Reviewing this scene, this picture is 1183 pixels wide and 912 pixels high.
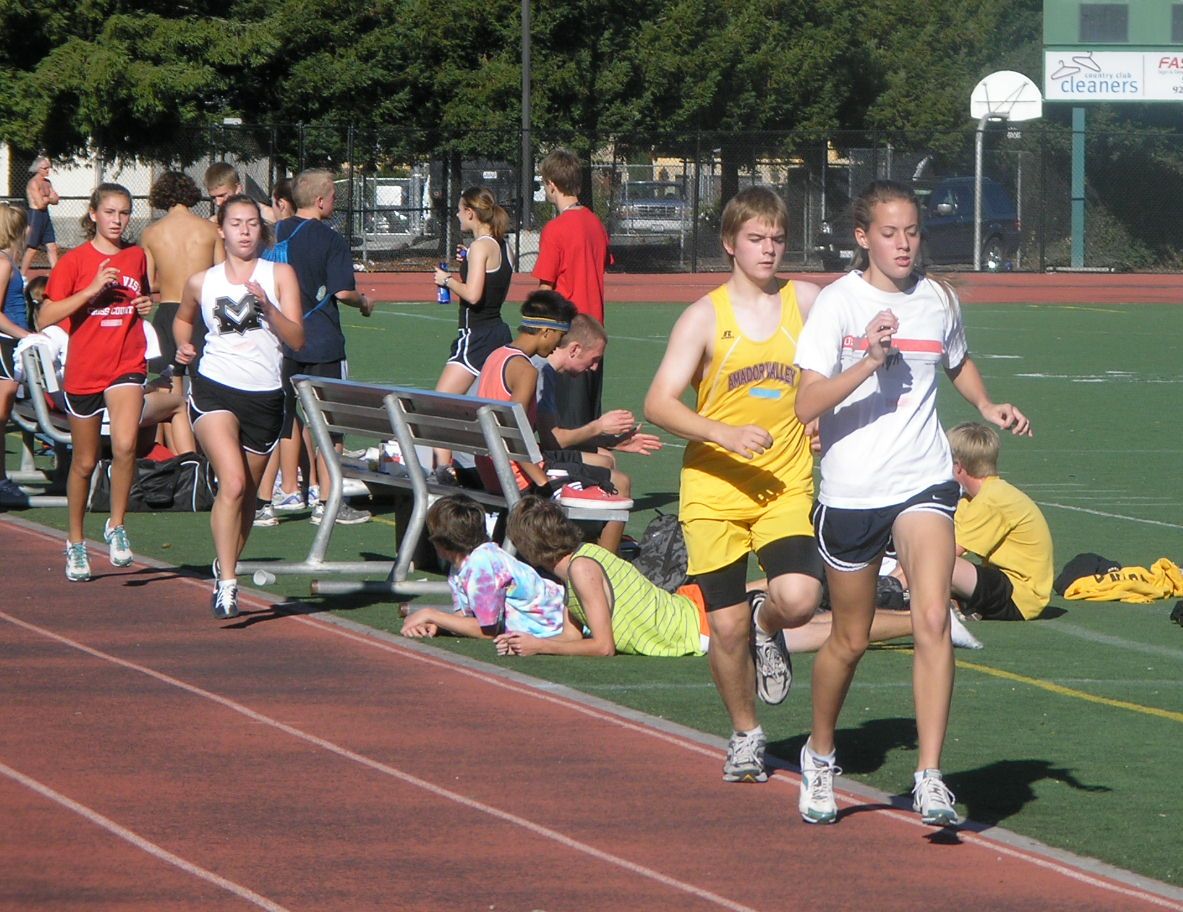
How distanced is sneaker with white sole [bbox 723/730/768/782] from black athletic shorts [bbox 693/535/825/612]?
413 millimetres

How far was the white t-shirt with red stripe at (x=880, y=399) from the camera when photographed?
18.6 ft

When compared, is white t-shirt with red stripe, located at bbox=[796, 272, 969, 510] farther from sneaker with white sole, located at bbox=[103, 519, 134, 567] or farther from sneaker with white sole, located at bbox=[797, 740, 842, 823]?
sneaker with white sole, located at bbox=[103, 519, 134, 567]

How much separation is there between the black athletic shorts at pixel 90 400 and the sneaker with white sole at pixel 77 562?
2.12 ft

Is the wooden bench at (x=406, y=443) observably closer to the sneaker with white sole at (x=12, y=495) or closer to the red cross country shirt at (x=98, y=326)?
the red cross country shirt at (x=98, y=326)

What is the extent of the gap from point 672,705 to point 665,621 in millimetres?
1033

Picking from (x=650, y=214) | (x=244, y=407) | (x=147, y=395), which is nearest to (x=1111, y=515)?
(x=244, y=407)

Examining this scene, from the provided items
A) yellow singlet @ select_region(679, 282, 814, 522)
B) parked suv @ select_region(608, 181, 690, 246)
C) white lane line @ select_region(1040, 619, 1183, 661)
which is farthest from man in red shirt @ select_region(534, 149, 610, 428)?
parked suv @ select_region(608, 181, 690, 246)

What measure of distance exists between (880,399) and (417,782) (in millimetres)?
1864

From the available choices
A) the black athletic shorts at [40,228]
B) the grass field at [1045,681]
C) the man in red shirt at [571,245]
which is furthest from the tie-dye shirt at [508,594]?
the black athletic shorts at [40,228]

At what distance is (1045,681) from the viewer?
8016mm

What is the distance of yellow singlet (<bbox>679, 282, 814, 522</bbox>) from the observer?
241 inches

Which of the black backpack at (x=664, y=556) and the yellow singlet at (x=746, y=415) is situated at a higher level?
the yellow singlet at (x=746, y=415)

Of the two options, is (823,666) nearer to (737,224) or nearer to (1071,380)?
(737,224)

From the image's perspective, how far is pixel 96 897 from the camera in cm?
511
